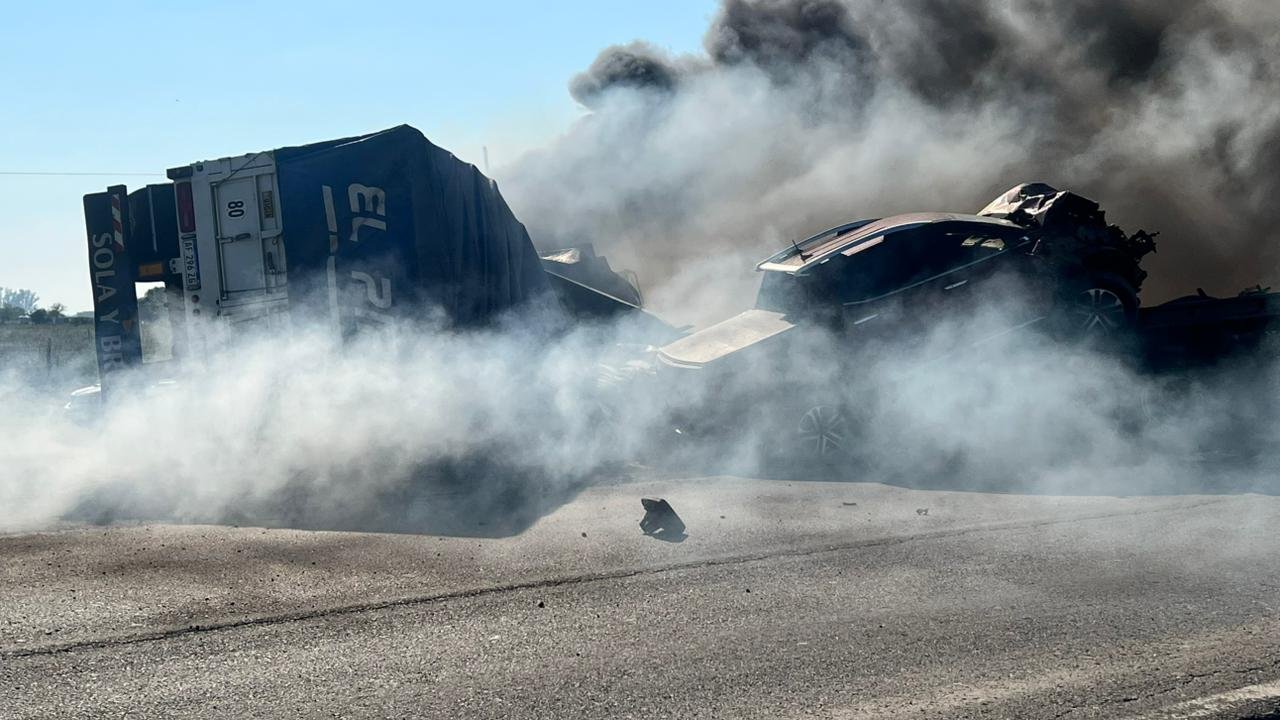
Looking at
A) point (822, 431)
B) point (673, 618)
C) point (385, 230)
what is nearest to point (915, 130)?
point (822, 431)

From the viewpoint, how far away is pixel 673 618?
4.69 meters

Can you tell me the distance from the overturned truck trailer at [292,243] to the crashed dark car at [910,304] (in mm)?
2480

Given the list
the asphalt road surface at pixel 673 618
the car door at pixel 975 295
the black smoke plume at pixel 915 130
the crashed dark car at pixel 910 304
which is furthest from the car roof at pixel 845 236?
the black smoke plume at pixel 915 130

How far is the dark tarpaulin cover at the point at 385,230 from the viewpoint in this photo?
341 inches

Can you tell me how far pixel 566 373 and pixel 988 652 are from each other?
6.32m

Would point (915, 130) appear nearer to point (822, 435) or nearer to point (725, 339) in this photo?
point (725, 339)

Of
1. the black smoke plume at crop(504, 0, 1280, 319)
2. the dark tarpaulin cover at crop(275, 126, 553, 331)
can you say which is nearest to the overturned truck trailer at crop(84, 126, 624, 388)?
the dark tarpaulin cover at crop(275, 126, 553, 331)

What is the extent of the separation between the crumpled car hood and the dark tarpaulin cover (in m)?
1.94

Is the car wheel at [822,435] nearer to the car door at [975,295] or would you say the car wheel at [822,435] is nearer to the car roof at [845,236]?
the car door at [975,295]

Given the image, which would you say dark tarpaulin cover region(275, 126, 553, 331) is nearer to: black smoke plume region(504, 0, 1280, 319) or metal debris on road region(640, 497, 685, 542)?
metal debris on road region(640, 497, 685, 542)

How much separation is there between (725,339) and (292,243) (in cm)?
403

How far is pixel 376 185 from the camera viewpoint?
29.5 ft

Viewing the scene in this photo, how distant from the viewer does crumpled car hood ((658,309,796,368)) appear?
908cm

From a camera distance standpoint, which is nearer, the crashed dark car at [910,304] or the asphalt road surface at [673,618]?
the asphalt road surface at [673,618]
